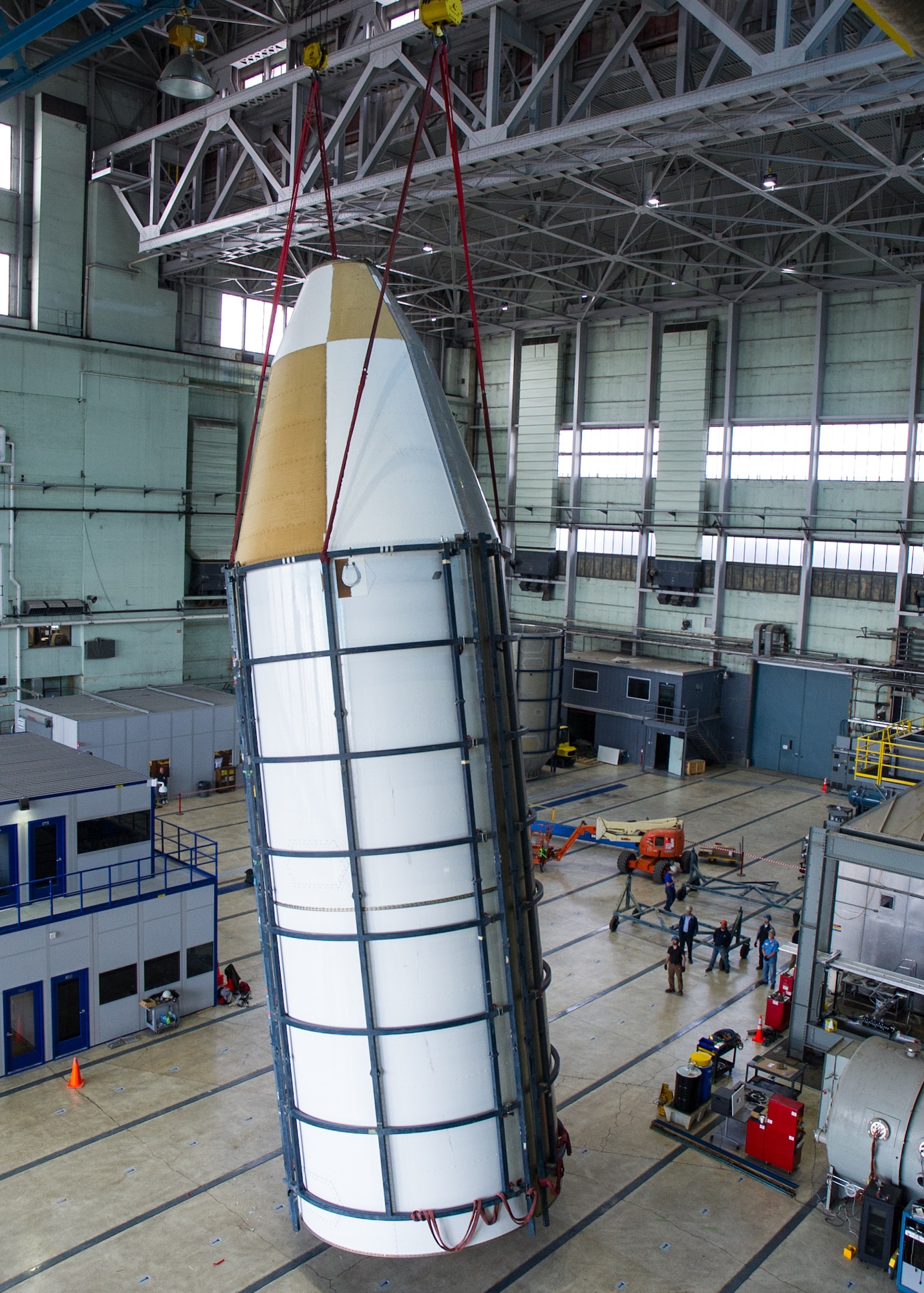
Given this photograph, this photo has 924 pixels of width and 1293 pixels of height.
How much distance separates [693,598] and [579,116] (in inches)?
815

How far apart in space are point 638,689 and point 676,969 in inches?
774

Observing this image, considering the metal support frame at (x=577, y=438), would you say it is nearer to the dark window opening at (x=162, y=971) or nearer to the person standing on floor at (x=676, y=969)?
the person standing on floor at (x=676, y=969)

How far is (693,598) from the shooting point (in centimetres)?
3891

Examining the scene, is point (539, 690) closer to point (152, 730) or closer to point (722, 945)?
point (152, 730)

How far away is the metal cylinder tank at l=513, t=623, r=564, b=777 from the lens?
3541 centimetres

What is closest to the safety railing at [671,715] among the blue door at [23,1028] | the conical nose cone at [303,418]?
the blue door at [23,1028]

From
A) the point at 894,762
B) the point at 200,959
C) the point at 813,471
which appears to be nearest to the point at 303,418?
the point at 200,959

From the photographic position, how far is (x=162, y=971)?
56.1ft

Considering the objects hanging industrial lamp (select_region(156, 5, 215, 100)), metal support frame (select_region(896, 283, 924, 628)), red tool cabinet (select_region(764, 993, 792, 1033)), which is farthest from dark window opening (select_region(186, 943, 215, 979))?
metal support frame (select_region(896, 283, 924, 628))

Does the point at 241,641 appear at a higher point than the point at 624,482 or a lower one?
lower

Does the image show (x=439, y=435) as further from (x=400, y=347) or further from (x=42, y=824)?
(x=42, y=824)

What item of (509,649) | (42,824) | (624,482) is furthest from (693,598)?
(509,649)

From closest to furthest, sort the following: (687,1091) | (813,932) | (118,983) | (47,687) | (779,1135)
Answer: (779,1135), (687,1091), (813,932), (118,983), (47,687)

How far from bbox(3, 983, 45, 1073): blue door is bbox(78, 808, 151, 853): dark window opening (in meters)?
2.78
